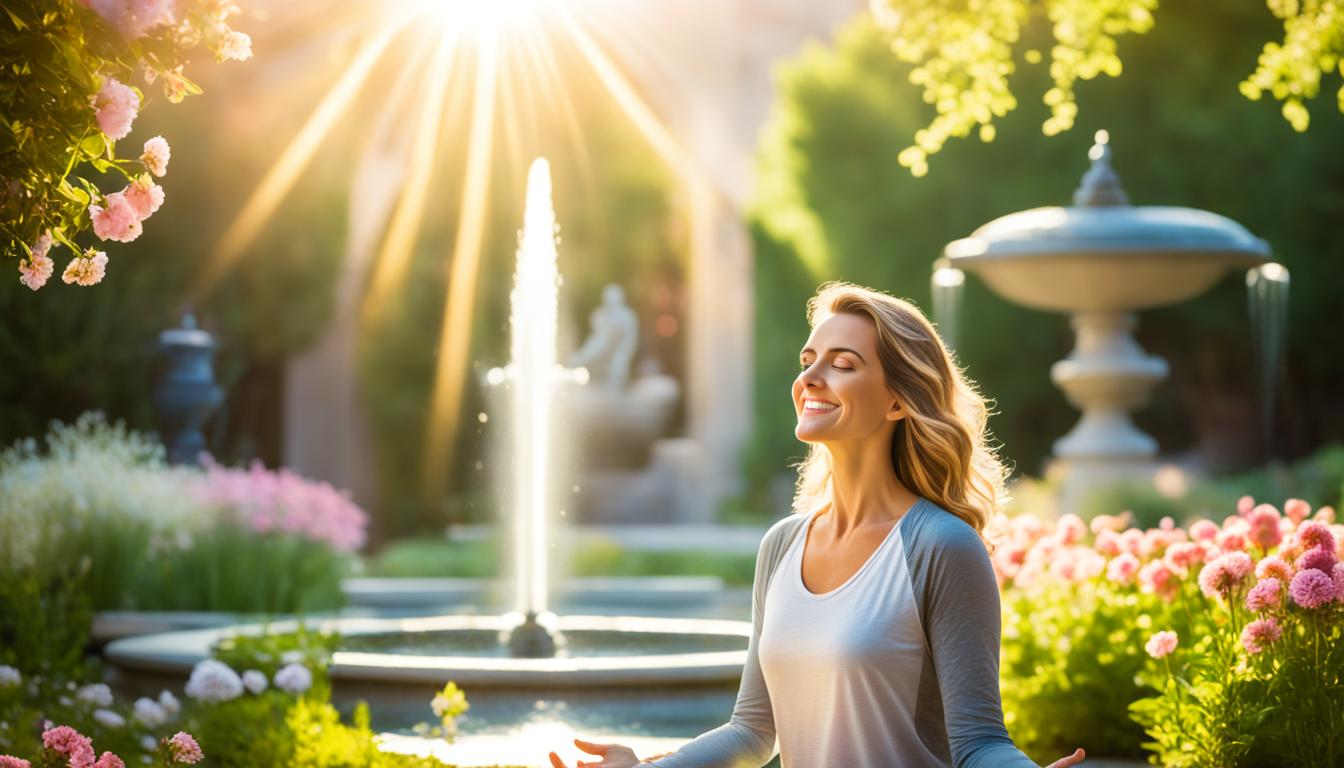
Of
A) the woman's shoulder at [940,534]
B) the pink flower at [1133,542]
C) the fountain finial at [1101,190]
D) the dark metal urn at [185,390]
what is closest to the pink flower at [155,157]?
the woman's shoulder at [940,534]

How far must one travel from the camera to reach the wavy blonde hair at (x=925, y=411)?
2695mm

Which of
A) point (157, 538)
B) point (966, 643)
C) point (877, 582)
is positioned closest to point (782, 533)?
point (877, 582)

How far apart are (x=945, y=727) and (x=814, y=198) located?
19629mm

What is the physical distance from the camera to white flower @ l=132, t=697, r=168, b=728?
5.20 metres

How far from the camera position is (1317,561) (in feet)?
13.1

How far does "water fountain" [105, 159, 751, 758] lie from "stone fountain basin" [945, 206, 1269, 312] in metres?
2.99

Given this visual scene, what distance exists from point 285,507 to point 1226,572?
24.0ft

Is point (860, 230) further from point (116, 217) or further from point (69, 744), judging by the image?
point (116, 217)

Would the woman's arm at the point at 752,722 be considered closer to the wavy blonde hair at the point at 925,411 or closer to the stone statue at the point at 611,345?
the wavy blonde hair at the point at 925,411

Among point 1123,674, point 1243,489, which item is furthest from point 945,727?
point 1243,489

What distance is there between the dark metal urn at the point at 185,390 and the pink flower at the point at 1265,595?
947 centimetres

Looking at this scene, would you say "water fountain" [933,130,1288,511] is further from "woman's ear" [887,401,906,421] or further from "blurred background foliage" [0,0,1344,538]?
"blurred background foliage" [0,0,1344,538]

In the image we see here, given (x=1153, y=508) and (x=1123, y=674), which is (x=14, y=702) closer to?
(x=1123, y=674)

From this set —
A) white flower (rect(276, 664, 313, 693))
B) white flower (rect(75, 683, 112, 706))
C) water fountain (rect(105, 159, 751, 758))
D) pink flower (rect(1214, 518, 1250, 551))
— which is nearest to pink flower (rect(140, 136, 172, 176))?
white flower (rect(276, 664, 313, 693))
